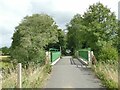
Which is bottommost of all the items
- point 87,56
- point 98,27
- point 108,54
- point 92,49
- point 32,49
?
point 87,56

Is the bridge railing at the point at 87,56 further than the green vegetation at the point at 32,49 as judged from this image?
Yes

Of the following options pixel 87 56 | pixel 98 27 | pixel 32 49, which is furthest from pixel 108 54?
pixel 98 27

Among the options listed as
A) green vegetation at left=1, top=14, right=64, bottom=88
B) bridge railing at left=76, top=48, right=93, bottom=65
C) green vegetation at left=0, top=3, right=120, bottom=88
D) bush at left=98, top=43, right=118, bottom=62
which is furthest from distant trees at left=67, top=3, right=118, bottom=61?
bush at left=98, top=43, right=118, bottom=62

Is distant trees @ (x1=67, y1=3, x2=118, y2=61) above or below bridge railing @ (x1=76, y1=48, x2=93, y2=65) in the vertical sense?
above

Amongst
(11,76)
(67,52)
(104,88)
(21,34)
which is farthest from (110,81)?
(67,52)

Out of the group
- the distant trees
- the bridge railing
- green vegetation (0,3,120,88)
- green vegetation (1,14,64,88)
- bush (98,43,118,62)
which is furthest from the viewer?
the distant trees

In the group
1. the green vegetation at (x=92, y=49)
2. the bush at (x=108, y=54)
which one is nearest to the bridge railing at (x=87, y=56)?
the green vegetation at (x=92, y=49)

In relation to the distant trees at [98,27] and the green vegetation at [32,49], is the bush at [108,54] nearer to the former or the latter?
the green vegetation at [32,49]

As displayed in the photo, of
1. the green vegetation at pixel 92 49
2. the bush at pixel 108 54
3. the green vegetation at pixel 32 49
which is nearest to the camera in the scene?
the green vegetation at pixel 32 49

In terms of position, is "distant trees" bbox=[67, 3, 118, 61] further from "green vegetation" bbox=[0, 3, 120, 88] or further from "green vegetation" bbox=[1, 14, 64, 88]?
"green vegetation" bbox=[1, 14, 64, 88]

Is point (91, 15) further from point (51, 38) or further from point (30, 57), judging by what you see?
point (51, 38)

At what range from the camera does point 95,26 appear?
36.8 m

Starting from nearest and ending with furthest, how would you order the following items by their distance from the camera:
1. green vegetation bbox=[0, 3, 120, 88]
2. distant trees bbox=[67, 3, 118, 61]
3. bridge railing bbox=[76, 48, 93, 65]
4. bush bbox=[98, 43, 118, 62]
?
green vegetation bbox=[0, 3, 120, 88] → bush bbox=[98, 43, 118, 62] → bridge railing bbox=[76, 48, 93, 65] → distant trees bbox=[67, 3, 118, 61]

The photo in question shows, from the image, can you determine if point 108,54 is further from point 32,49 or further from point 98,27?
point 98,27
